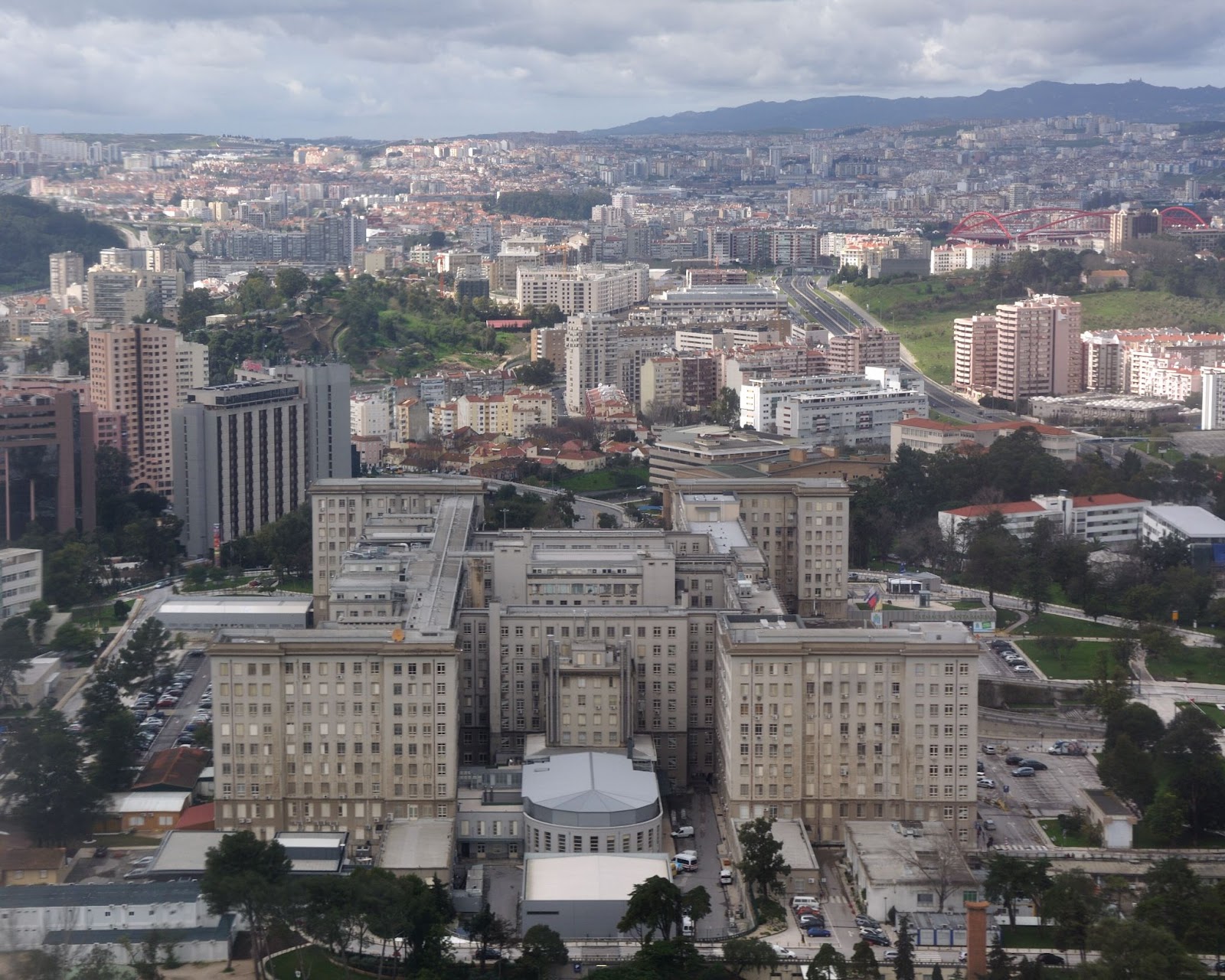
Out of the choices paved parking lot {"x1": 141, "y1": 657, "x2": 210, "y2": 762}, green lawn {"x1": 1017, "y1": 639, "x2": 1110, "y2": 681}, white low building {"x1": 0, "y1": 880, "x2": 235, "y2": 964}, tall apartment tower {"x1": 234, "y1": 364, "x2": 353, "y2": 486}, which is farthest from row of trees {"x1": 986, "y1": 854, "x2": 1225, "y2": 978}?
tall apartment tower {"x1": 234, "y1": 364, "x2": 353, "y2": 486}

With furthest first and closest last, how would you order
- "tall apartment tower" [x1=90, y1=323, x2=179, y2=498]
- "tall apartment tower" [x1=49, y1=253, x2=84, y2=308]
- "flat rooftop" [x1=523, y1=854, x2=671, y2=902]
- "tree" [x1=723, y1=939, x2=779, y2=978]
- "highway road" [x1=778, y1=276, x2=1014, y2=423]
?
1. "tall apartment tower" [x1=49, y1=253, x2=84, y2=308]
2. "highway road" [x1=778, y1=276, x2=1014, y2=423]
3. "tall apartment tower" [x1=90, y1=323, x2=179, y2=498]
4. "flat rooftop" [x1=523, y1=854, x2=671, y2=902]
5. "tree" [x1=723, y1=939, x2=779, y2=978]

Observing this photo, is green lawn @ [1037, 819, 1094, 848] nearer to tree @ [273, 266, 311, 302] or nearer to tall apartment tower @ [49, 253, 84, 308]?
tree @ [273, 266, 311, 302]

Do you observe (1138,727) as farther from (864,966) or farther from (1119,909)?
(864,966)

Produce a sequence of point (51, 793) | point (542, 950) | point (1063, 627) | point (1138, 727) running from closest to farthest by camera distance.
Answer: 1. point (542, 950)
2. point (51, 793)
3. point (1138, 727)
4. point (1063, 627)

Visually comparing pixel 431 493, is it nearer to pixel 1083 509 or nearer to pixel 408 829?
pixel 408 829

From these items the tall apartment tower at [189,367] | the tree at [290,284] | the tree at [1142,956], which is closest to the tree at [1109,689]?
the tree at [1142,956]

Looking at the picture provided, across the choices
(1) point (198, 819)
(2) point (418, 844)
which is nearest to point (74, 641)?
(1) point (198, 819)

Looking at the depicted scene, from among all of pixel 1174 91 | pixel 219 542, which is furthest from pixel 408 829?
pixel 1174 91
